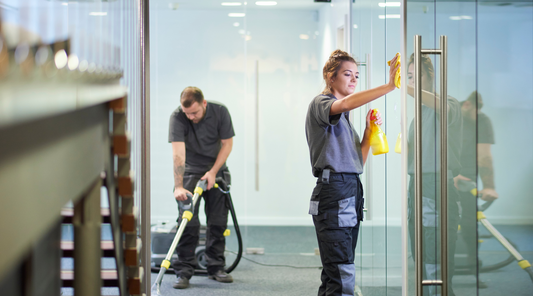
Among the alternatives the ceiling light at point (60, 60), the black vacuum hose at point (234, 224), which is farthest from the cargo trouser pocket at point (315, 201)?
the ceiling light at point (60, 60)

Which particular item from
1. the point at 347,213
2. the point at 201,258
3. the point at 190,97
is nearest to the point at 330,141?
the point at 347,213

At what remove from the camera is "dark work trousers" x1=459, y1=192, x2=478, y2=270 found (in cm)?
144

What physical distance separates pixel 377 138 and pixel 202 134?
1387 millimetres

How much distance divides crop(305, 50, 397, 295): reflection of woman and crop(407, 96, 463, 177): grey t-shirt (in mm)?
349

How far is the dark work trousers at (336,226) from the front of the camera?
1.92 meters

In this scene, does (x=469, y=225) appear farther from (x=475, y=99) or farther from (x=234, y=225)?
(x=234, y=225)

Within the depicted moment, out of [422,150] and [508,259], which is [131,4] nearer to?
[422,150]

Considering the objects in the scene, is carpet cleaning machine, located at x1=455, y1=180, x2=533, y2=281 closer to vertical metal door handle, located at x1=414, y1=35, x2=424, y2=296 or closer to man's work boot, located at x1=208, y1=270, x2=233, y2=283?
vertical metal door handle, located at x1=414, y1=35, x2=424, y2=296

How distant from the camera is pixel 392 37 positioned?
197cm

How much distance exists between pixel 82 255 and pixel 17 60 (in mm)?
667

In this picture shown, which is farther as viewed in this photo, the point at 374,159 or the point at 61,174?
the point at 374,159

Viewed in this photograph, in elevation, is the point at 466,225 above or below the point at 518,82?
below

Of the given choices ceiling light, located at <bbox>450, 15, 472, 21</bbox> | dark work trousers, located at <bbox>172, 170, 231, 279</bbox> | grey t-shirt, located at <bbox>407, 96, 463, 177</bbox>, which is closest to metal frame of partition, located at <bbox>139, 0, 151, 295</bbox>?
dark work trousers, located at <bbox>172, 170, 231, 279</bbox>

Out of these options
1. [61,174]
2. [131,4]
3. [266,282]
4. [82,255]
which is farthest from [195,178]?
[61,174]
